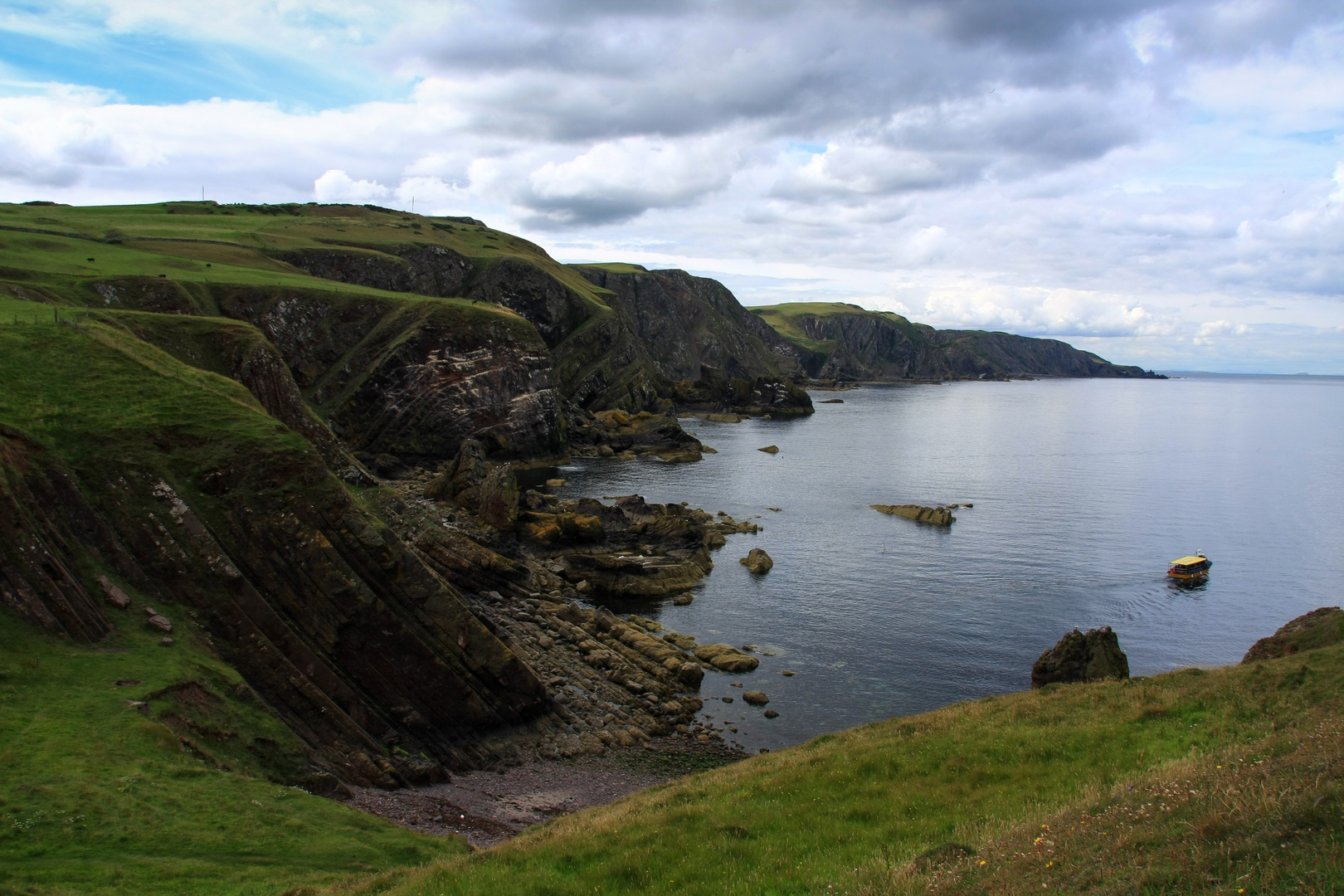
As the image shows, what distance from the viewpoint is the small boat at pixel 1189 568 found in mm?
60688

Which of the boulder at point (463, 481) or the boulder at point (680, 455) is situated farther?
the boulder at point (680, 455)

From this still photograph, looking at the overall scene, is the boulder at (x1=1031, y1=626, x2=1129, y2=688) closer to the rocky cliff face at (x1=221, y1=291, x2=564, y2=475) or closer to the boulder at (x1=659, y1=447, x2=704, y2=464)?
the rocky cliff face at (x1=221, y1=291, x2=564, y2=475)

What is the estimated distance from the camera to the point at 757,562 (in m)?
63.6

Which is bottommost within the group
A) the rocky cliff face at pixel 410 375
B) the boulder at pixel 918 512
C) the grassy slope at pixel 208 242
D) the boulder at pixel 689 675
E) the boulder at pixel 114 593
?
the boulder at pixel 689 675

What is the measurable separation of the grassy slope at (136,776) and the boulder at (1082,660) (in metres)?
31.8

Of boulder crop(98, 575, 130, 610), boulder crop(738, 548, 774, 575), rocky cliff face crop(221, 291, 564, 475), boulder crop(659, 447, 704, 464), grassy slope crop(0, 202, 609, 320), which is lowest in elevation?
boulder crop(738, 548, 774, 575)

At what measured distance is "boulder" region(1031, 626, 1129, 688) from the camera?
4006cm

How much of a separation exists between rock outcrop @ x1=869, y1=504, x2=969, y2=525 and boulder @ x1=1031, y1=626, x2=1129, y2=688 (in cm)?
3727

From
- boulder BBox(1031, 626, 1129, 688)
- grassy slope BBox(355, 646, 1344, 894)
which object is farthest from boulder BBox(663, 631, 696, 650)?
grassy slope BBox(355, 646, 1344, 894)

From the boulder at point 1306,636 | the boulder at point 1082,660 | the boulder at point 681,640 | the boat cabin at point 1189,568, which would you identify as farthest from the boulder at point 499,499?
the boat cabin at point 1189,568

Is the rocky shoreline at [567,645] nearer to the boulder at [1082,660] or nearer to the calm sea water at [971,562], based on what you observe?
the calm sea water at [971,562]

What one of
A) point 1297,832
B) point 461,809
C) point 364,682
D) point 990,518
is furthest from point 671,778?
point 990,518

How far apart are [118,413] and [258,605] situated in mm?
11723

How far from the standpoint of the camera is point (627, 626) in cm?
4859
